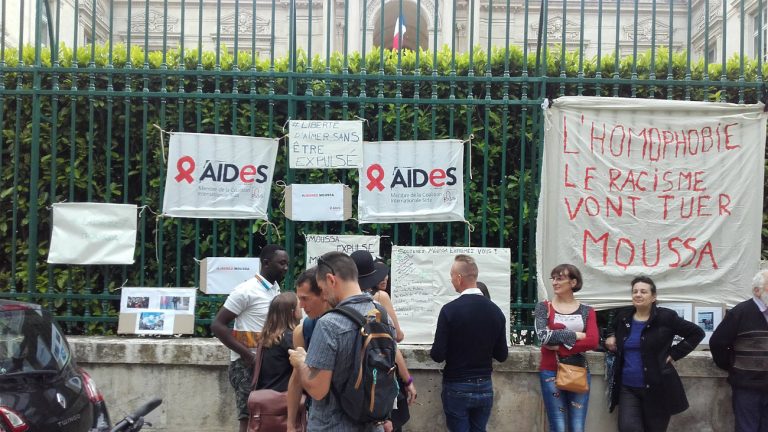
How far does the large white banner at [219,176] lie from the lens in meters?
6.61

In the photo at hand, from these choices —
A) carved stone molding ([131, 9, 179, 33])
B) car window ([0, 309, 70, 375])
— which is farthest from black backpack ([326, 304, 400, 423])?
carved stone molding ([131, 9, 179, 33])

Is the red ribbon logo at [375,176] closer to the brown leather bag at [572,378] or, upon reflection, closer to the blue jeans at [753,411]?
the brown leather bag at [572,378]

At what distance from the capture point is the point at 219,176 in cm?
666

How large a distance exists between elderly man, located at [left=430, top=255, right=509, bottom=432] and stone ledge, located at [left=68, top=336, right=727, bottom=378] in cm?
79

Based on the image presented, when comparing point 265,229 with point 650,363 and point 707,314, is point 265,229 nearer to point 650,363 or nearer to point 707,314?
point 650,363

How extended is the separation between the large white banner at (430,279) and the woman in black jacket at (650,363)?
3.63 ft

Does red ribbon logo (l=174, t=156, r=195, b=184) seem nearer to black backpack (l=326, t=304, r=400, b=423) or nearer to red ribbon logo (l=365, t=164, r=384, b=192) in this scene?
red ribbon logo (l=365, t=164, r=384, b=192)

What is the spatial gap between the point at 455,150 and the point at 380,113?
742mm

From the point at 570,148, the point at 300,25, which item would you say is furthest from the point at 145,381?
the point at 300,25

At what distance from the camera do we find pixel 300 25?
64.2 ft

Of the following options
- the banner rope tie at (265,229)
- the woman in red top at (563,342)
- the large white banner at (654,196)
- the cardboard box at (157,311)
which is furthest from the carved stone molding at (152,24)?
the woman in red top at (563,342)

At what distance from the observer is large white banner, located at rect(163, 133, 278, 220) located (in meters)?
6.61

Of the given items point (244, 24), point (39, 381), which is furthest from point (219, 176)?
point (244, 24)

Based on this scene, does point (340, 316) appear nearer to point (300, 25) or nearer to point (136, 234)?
point (136, 234)
